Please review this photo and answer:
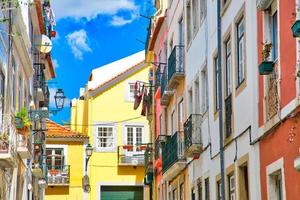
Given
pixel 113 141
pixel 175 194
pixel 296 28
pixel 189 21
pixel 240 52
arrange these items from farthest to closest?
pixel 113 141 < pixel 175 194 < pixel 189 21 < pixel 240 52 < pixel 296 28

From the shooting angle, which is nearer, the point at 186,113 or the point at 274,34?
the point at 274,34

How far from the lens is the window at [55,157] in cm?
4584

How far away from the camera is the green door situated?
4622 centimetres

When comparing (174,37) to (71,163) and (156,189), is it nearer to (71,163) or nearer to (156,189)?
(156,189)

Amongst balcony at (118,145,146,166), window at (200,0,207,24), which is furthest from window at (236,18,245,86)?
balcony at (118,145,146,166)

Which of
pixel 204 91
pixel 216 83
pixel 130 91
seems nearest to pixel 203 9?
pixel 204 91

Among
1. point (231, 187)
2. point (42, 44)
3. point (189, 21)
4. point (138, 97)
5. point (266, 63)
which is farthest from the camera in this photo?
point (138, 97)

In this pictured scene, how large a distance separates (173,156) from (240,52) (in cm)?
947

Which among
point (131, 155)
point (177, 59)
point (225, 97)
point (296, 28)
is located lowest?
point (296, 28)

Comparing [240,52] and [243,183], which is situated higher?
[240,52]

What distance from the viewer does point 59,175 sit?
45.6 meters

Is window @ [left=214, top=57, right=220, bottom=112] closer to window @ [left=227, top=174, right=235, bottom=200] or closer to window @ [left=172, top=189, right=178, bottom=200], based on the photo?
window @ [left=227, top=174, right=235, bottom=200]

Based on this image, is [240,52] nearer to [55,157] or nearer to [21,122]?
[21,122]

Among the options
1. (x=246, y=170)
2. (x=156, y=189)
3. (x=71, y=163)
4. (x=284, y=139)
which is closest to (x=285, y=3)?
(x=284, y=139)
